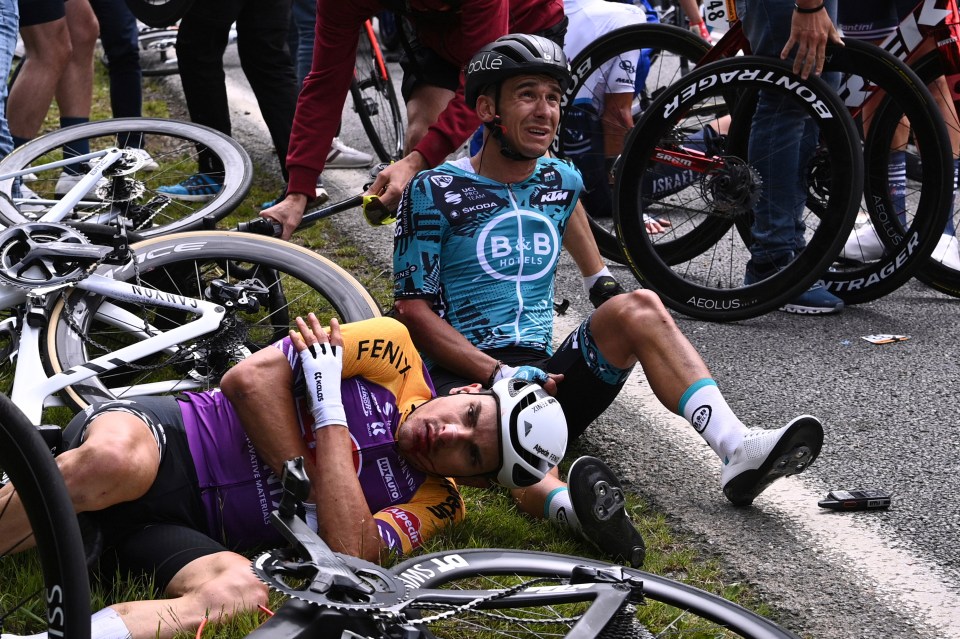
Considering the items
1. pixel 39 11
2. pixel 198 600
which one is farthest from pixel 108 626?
pixel 39 11

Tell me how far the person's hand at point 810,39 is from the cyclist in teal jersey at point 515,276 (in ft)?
3.31

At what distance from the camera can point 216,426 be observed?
3.16m

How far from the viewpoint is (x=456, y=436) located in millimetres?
3064

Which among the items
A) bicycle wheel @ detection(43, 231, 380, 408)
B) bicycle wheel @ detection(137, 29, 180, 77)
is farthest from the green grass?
bicycle wheel @ detection(137, 29, 180, 77)

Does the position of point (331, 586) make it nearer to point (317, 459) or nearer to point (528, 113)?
point (317, 459)

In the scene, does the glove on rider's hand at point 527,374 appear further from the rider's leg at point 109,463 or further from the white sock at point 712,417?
the rider's leg at point 109,463

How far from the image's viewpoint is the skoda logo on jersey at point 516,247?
12.6ft

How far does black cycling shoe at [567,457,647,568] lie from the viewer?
313cm

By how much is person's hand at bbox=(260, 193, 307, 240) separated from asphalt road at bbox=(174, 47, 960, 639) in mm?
1216

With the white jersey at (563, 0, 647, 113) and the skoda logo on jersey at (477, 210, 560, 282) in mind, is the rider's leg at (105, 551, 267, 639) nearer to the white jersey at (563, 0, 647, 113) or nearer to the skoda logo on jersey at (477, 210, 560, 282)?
the skoda logo on jersey at (477, 210, 560, 282)

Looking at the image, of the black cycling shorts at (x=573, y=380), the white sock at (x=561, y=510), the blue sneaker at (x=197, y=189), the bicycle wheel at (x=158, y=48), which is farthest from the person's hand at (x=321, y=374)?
the bicycle wheel at (x=158, y=48)

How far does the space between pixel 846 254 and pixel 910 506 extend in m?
2.26

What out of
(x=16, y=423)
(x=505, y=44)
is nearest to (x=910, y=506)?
(x=505, y=44)

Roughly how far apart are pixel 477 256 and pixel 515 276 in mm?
145
